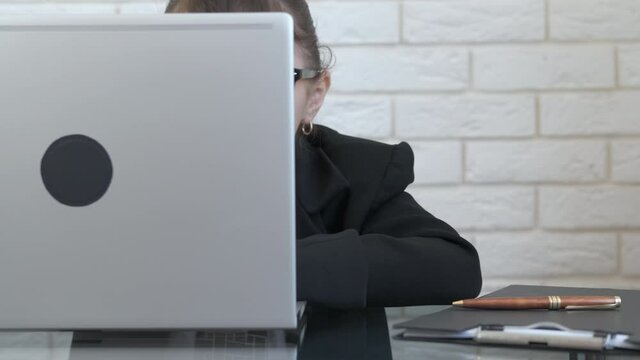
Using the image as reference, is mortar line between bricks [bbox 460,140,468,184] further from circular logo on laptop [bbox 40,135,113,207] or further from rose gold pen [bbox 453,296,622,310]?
circular logo on laptop [bbox 40,135,113,207]

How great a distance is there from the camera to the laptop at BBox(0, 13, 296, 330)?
0.60 meters

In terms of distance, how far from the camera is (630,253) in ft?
5.20

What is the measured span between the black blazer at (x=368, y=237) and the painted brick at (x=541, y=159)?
320 mm

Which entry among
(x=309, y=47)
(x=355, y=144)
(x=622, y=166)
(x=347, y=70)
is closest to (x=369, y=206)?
(x=355, y=144)

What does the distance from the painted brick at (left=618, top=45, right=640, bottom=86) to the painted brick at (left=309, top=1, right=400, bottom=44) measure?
0.40 metres

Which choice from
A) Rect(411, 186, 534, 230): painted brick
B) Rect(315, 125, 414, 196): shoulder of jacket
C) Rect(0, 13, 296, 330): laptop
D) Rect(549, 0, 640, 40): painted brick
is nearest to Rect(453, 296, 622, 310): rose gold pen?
Rect(0, 13, 296, 330): laptop

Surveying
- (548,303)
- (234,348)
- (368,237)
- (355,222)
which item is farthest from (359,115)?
(234,348)

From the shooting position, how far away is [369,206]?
48.4 inches

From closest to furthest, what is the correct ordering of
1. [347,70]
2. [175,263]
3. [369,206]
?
[175,263], [369,206], [347,70]

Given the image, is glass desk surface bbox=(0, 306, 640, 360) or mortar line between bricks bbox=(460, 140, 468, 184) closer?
glass desk surface bbox=(0, 306, 640, 360)

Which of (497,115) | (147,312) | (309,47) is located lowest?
(147,312)

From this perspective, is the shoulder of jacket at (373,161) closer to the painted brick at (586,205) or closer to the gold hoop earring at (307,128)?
the gold hoop earring at (307,128)

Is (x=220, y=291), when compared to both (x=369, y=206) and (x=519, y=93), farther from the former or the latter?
(x=519, y=93)

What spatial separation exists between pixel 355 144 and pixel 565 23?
52cm
